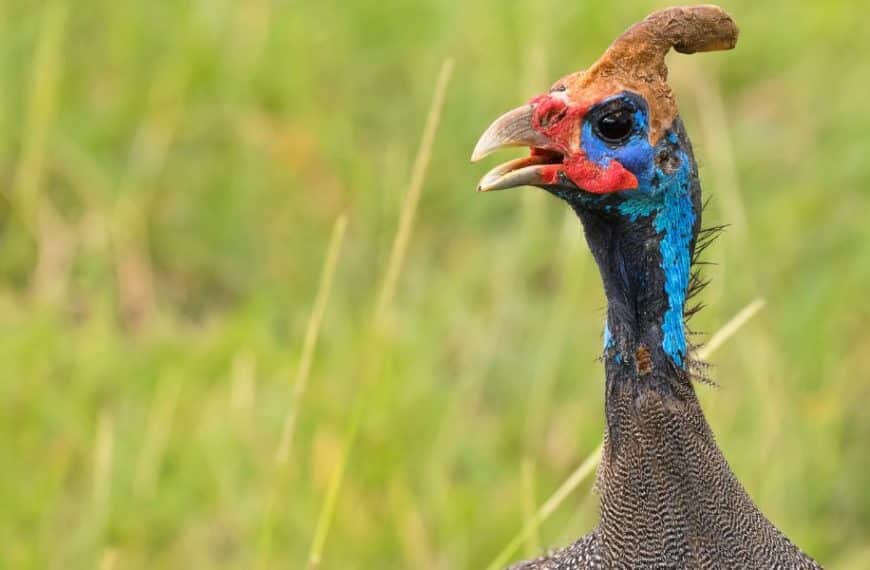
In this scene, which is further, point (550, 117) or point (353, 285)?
point (353, 285)

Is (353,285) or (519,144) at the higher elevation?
(519,144)

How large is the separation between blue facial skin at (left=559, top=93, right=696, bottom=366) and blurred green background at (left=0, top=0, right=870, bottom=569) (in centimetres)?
140

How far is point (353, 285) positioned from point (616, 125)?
2.83 meters

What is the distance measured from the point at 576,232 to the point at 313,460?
1.12m

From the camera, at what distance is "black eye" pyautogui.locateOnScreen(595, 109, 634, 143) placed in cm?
267

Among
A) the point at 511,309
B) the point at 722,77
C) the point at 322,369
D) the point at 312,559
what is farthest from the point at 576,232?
the point at 312,559

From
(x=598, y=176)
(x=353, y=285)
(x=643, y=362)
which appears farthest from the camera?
(x=353, y=285)

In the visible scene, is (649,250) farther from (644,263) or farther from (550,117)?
(550,117)

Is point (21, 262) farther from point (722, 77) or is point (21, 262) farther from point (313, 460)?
point (722, 77)

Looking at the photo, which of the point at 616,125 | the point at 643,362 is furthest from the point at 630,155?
the point at 643,362

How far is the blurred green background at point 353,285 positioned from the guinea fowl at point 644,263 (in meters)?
1.30

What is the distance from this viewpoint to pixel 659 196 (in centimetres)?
270

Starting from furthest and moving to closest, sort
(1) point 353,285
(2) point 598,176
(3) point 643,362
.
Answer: (1) point 353,285 → (3) point 643,362 → (2) point 598,176

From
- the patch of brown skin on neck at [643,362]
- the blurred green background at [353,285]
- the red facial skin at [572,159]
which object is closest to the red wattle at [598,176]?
the red facial skin at [572,159]
